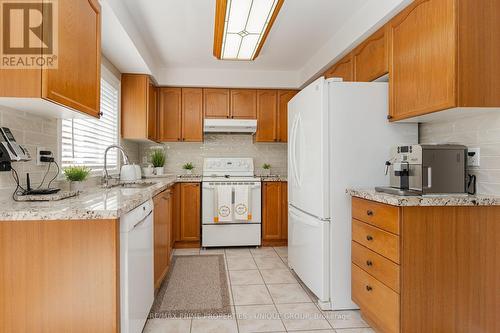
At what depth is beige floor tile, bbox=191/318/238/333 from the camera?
2.15 m

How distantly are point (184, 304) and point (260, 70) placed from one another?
328 centimetres

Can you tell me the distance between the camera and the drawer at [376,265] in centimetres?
184

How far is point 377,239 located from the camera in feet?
6.61

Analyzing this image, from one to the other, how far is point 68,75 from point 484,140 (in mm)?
2539

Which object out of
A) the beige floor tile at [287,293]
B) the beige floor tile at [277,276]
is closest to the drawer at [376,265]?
the beige floor tile at [287,293]

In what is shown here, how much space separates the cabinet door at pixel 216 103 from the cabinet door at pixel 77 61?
8.17ft

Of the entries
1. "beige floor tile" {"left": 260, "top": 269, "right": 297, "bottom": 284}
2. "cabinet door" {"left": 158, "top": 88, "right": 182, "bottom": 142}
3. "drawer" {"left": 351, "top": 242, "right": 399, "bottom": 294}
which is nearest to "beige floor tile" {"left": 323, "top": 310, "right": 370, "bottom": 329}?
"drawer" {"left": 351, "top": 242, "right": 399, "bottom": 294}

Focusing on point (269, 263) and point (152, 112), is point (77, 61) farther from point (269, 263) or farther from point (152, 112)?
point (269, 263)

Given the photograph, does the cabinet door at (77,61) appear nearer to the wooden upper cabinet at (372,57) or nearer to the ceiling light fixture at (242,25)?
the ceiling light fixture at (242,25)

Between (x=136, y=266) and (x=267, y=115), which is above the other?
(x=267, y=115)

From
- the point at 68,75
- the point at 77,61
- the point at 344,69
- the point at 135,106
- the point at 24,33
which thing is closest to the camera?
the point at 24,33

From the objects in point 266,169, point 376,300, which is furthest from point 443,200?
point 266,169

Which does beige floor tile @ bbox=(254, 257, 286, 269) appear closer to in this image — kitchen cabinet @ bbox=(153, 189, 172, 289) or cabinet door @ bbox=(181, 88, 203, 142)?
kitchen cabinet @ bbox=(153, 189, 172, 289)

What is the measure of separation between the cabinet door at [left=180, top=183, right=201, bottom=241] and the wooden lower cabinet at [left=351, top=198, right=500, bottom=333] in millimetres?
2820
